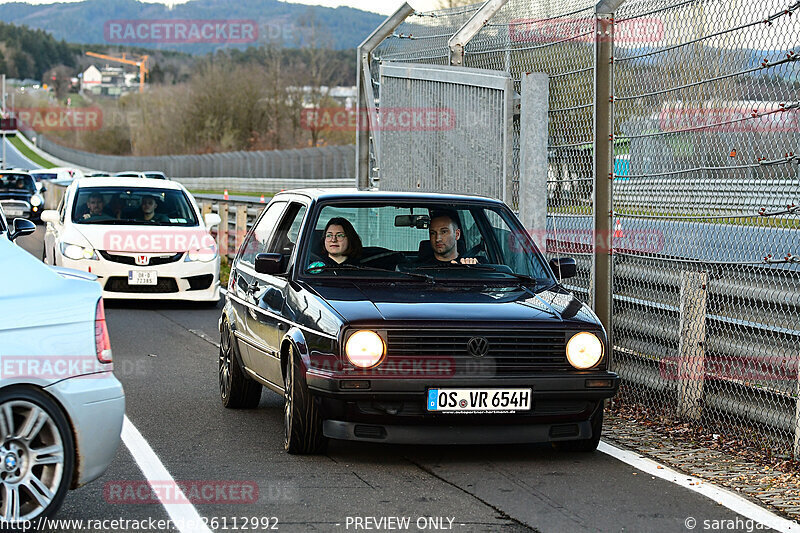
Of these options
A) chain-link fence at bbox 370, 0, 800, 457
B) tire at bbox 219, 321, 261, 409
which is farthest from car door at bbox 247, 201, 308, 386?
chain-link fence at bbox 370, 0, 800, 457

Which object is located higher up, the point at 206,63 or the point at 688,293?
the point at 206,63

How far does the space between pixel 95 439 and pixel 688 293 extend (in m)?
4.29

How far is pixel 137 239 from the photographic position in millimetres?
16141

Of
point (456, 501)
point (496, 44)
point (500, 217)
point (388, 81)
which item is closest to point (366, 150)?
point (388, 81)

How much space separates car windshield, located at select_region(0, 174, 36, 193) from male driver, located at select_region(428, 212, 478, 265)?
35937mm

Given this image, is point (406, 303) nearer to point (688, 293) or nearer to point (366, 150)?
point (688, 293)

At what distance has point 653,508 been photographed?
5.99 metres

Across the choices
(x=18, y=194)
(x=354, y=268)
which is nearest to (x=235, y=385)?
(x=354, y=268)

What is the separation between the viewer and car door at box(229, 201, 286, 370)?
28.0ft

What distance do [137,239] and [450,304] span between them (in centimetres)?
971

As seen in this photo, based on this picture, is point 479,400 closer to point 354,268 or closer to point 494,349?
point 494,349

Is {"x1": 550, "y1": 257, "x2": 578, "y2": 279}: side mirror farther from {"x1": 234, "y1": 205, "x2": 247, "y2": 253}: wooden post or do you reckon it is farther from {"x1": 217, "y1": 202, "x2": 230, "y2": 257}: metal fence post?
{"x1": 217, "y1": 202, "x2": 230, "y2": 257}: metal fence post

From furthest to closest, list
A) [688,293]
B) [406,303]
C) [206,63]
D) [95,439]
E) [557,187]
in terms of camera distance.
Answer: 1. [206,63]
2. [557,187]
3. [688,293]
4. [406,303]
5. [95,439]

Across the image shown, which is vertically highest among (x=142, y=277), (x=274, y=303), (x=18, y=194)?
(x=274, y=303)
